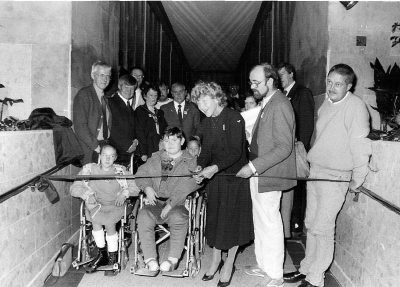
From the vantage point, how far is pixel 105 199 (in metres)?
3.53

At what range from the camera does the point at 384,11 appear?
4203 millimetres

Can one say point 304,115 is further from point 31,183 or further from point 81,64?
point 31,183

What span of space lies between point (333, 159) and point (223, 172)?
0.81 metres

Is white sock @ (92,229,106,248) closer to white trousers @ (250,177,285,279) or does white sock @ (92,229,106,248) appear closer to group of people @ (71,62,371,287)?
group of people @ (71,62,371,287)

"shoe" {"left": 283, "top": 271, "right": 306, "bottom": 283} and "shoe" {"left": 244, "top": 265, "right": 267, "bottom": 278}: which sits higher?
"shoe" {"left": 283, "top": 271, "right": 306, "bottom": 283}

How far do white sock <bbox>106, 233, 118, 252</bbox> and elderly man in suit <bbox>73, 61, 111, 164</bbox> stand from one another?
74cm

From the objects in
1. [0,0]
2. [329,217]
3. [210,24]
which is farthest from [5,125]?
[210,24]

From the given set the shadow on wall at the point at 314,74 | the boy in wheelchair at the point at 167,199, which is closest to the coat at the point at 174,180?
the boy in wheelchair at the point at 167,199

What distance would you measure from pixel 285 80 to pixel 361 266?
2141 mm

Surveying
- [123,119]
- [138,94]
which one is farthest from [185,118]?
[123,119]

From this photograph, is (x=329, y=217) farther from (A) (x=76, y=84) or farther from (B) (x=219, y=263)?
(A) (x=76, y=84)

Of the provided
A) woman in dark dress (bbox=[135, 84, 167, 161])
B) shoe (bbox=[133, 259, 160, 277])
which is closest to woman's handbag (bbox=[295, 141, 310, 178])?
shoe (bbox=[133, 259, 160, 277])

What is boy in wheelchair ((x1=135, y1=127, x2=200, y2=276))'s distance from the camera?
10.9 ft

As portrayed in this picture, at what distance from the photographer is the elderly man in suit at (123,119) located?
13.5ft
